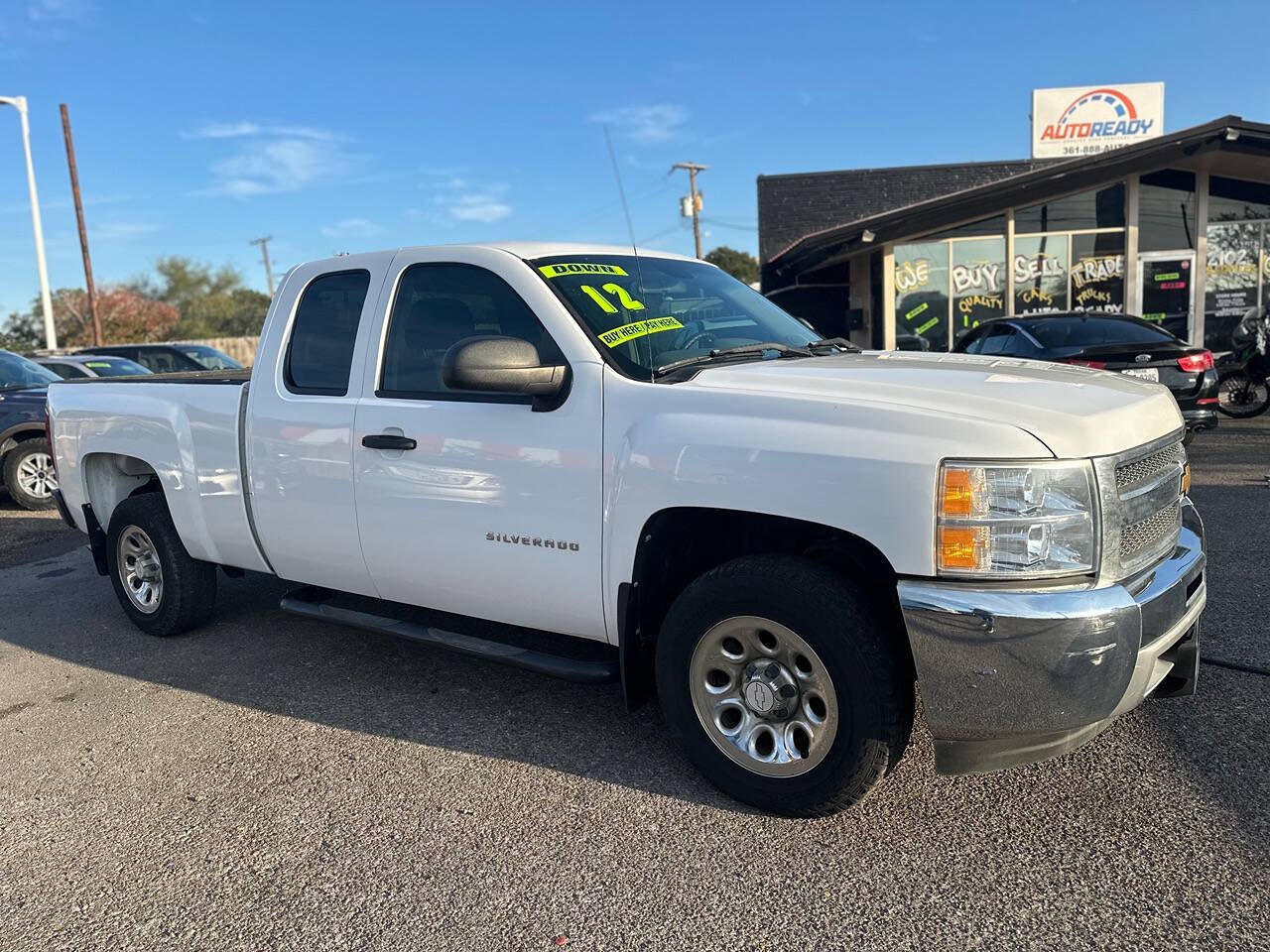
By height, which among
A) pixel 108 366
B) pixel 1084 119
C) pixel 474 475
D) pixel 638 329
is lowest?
pixel 474 475

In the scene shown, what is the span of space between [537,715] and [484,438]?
1249 mm

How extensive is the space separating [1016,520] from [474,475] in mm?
1960

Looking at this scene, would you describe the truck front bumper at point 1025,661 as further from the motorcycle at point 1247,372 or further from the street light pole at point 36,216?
the street light pole at point 36,216

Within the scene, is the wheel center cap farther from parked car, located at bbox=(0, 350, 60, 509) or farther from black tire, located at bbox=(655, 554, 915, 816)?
parked car, located at bbox=(0, 350, 60, 509)

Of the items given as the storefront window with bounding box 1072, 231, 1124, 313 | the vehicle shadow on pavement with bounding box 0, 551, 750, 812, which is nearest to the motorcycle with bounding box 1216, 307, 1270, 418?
the storefront window with bounding box 1072, 231, 1124, 313

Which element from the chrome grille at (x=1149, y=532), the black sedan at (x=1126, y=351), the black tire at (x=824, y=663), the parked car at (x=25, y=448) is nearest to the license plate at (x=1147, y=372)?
the black sedan at (x=1126, y=351)

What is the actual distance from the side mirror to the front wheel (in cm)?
1175

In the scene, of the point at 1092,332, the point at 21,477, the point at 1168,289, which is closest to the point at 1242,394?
the point at 1092,332

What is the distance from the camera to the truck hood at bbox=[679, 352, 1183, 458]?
2.78 metres

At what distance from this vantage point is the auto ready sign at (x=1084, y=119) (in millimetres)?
24328

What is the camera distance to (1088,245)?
16891mm

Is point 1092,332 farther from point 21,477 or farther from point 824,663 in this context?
point 21,477

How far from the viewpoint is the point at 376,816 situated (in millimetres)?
3307

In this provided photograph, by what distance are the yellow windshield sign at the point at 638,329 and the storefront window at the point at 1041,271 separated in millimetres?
15211
